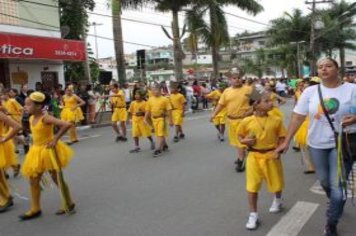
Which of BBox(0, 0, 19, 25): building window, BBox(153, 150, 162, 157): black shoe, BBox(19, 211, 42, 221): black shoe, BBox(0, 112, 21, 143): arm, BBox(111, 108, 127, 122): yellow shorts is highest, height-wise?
BBox(0, 0, 19, 25): building window

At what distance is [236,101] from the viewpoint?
9.25m

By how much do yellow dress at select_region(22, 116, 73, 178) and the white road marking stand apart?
2637mm

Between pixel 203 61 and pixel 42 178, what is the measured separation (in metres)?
130

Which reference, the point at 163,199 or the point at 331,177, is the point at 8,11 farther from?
the point at 331,177

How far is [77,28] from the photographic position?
99.7ft

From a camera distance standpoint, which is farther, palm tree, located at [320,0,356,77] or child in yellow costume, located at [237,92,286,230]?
palm tree, located at [320,0,356,77]

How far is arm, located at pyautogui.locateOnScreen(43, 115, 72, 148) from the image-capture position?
21.0 feet

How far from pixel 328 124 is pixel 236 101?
14.2ft

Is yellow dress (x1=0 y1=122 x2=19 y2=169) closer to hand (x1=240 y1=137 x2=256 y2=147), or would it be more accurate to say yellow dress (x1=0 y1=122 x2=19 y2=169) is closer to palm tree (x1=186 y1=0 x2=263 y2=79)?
hand (x1=240 y1=137 x2=256 y2=147)

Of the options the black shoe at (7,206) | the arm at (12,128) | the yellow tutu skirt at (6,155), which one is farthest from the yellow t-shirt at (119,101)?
the arm at (12,128)

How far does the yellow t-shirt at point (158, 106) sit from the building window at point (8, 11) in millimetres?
12791

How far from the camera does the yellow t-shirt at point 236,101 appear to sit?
922cm

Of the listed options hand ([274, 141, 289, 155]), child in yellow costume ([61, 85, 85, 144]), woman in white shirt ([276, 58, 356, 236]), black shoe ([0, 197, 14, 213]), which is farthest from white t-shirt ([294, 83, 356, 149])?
child in yellow costume ([61, 85, 85, 144])

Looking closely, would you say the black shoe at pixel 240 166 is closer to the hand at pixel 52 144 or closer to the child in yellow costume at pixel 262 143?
the child in yellow costume at pixel 262 143
